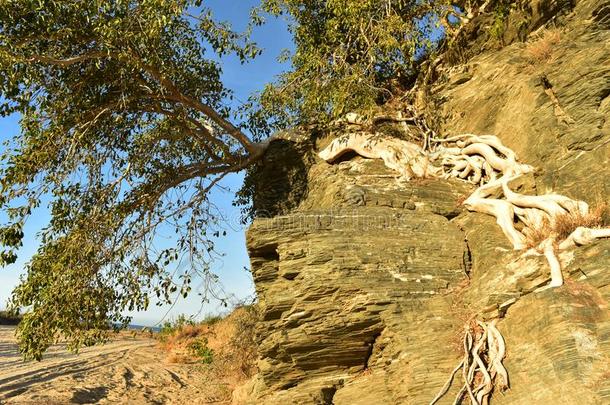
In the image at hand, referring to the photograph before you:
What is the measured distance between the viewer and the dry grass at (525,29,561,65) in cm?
867

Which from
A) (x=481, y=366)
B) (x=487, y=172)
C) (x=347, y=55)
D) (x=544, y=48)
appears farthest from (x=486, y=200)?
(x=347, y=55)

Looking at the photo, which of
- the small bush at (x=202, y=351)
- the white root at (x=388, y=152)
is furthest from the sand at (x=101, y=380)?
the white root at (x=388, y=152)

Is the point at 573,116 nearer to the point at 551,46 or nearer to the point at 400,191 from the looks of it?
the point at 551,46

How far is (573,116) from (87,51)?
8.86 m

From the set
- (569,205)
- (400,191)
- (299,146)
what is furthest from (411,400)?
(299,146)

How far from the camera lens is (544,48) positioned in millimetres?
8789

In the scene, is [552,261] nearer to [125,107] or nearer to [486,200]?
[486,200]

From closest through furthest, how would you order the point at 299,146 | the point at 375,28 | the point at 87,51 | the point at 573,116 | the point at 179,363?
1. the point at 573,116
2. the point at 87,51
3. the point at 375,28
4. the point at 299,146
5. the point at 179,363

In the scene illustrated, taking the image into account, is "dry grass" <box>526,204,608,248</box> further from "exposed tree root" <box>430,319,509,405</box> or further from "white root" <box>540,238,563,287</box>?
"exposed tree root" <box>430,319,509,405</box>

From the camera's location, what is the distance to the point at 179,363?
17.6m

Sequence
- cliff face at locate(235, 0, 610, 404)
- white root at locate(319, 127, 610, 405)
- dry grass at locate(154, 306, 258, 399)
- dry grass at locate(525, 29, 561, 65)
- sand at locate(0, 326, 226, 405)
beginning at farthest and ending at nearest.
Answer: dry grass at locate(154, 306, 258, 399), sand at locate(0, 326, 226, 405), dry grass at locate(525, 29, 561, 65), white root at locate(319, 127, 610, 405), cliff face at locate(235, 0, 610, 404)

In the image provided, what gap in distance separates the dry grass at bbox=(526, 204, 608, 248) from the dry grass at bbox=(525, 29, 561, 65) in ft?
12.2

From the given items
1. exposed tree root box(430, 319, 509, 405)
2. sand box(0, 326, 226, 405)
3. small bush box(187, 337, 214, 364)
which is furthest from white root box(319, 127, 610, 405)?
small bush box(187, 337, 214, 364)

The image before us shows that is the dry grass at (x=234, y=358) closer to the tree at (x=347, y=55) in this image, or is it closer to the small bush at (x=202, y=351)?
the small bush at (x=202, y=351)
